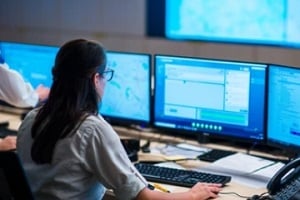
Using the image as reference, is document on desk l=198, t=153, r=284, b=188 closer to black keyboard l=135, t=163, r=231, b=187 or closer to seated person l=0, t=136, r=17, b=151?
black keyboard l=135, t=163, r=231, b=187

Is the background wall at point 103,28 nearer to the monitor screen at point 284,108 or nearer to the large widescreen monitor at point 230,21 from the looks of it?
the large widescreen monitor at point 230,21

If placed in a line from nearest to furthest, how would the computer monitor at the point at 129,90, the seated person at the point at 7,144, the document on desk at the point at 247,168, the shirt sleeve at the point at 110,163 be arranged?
the shirt sleeve at the point at 110,163, the document on desk at the point at 247,168, the seated person at the point at 7,144, the computer monitor at the point at 129,90

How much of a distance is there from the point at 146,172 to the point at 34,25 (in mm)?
3216

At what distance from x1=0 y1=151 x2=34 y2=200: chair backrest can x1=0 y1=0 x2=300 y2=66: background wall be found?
2903 mm

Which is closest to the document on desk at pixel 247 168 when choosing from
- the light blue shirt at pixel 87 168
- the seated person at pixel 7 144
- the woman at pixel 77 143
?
the woman at pixel 77 143

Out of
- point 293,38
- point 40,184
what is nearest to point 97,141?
point 40,184

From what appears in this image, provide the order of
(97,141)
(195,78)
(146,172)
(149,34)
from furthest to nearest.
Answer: (149,34) < (195,78) < (146,172) < (97,141)

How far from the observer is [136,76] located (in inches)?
114

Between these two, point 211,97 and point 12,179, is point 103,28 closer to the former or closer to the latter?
point 211,97

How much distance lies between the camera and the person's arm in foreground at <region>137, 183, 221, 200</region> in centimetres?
204

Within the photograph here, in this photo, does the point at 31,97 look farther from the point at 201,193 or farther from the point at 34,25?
the point at 34,25

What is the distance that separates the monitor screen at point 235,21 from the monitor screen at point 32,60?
1.86 metres

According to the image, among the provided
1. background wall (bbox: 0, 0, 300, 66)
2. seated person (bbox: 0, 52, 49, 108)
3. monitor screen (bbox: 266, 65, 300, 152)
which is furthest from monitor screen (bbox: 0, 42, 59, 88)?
background wall (bbox: 0, 0, 300, 66)

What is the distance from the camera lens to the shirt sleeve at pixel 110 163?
2.00 m
